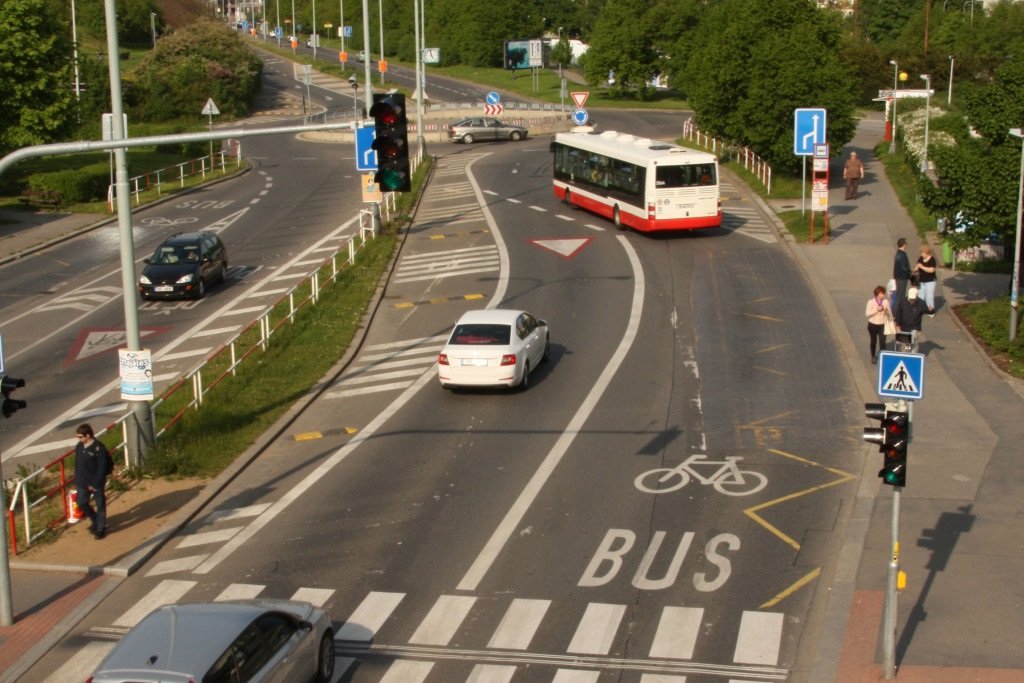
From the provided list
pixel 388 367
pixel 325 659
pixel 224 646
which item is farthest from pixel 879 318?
pixel 224 646

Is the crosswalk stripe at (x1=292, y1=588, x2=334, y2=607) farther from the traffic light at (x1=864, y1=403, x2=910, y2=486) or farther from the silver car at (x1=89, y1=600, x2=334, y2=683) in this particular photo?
the traffic light at (x1=864, y1=403, x2=910, y2=486)

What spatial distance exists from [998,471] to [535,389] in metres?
9.38

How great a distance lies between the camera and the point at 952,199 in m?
28.6

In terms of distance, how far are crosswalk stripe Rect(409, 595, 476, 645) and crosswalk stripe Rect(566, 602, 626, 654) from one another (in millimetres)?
1486

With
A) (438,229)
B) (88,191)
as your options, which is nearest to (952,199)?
(438,229)

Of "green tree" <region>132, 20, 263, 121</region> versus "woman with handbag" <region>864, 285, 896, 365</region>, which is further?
"green tree" <region>132, 20, 263, 121</region>

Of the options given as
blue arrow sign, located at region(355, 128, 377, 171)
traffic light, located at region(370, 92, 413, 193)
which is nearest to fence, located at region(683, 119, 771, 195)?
blue arrow sign, located at region(355, 128, 377, 171)

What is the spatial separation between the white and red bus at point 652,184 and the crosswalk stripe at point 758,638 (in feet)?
82.7

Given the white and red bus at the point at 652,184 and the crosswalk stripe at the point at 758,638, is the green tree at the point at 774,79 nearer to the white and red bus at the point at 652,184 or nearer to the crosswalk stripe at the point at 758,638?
the white and red bus at the point at 652,184

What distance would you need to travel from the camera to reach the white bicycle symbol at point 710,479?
19703mm

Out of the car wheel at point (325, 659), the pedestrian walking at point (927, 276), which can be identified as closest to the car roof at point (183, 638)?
the car wheel at point (325, 659)

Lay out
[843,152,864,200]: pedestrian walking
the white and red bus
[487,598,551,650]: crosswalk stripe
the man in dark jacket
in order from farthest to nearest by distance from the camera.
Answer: [843,152,864,200]: pedestrian walking < the white and red bus < the man in dark jacket < [487,598,551,650]: crosswalk stripe

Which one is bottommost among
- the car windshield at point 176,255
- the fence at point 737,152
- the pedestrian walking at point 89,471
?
the pedestrian walking at point 89,471

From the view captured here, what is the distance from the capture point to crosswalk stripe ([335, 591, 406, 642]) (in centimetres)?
1495
